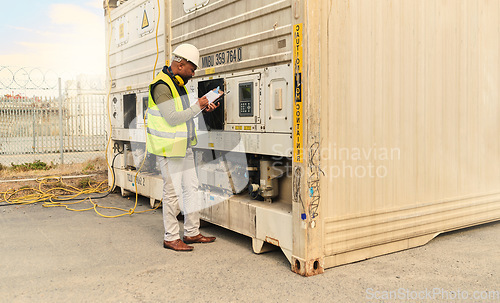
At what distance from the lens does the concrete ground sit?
3467 mm

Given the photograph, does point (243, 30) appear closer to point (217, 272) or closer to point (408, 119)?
point (408, 119)

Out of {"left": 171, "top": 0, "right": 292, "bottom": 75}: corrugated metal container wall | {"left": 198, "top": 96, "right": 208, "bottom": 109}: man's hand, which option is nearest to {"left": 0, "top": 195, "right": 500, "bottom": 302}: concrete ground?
{"left": 198, "top": 96, "right": 208, "bottom": 109}: man's hand

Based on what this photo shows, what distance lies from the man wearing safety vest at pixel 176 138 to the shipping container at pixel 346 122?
411mm

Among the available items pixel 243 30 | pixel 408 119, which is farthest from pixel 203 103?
pixel 408 119

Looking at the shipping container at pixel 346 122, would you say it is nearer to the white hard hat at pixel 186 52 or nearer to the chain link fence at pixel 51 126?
the white hard hat at pixel 186 52

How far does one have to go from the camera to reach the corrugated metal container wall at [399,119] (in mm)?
3971

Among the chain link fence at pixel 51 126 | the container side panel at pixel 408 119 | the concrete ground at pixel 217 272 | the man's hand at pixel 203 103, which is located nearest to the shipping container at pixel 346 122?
the container side panel at pixel 408 119

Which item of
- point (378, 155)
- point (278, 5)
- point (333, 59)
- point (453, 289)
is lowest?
point (453, 289)

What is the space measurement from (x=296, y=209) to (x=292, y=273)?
57cm

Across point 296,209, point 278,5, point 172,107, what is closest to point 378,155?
point 296,209

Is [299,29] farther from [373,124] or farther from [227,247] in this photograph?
[227,247]

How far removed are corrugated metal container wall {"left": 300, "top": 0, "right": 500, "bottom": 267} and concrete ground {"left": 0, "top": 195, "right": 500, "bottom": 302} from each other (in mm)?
311

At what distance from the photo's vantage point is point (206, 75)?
17.8 ft

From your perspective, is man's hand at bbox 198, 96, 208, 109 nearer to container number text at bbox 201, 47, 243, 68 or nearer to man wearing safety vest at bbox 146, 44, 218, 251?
man wearing safety vest at bbox 146, 44, 218, 251
